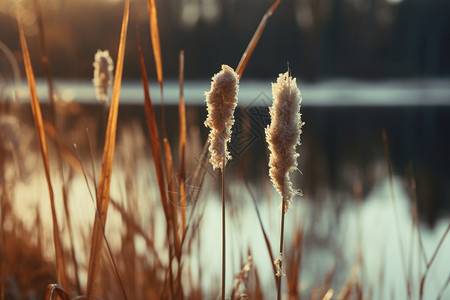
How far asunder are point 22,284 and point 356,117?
14416 millimetres

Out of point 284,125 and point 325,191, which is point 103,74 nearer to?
point 284,125

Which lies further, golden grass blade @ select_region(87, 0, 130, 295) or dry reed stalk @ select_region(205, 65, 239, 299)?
golden grass blade @ select_region(87, 0, 130, 295)

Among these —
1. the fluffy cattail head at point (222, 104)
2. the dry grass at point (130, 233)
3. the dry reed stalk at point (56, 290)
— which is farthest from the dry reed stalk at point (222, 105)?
the dry reed stalk at point (56, 290)

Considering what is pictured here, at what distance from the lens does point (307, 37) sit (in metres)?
22.4

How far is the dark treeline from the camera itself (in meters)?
20.8

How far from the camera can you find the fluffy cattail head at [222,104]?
2.02 ft

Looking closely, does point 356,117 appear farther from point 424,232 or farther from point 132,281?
point 132,281

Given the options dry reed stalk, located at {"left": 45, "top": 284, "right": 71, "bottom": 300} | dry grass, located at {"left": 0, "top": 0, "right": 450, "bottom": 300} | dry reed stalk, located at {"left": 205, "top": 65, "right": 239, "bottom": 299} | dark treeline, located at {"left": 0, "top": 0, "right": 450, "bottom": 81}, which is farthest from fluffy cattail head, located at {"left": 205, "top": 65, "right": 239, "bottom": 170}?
dark treeline, located at {"left": 0, "top": 0, "right": 450, "bottom": 81}

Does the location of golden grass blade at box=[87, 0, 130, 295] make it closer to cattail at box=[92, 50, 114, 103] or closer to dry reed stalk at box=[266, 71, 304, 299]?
cattail at box=[92, 50, 114, 103]

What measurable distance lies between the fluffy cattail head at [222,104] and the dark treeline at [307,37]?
730 inches

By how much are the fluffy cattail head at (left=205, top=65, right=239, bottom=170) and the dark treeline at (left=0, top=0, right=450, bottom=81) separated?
1855 centimetres

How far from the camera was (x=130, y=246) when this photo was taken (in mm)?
1986

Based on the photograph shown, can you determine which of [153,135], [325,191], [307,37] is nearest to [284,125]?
[153,135]

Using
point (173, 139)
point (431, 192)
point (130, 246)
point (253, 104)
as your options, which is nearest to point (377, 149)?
point (431, 192)
